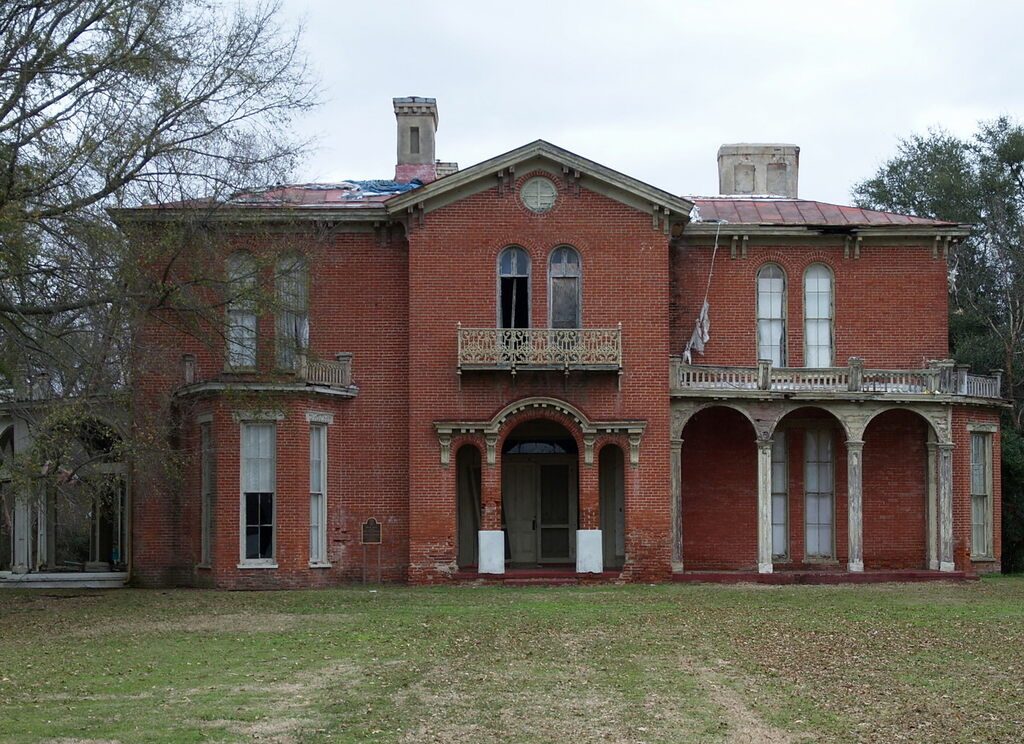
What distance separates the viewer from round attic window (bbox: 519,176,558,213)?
32250 millimetres

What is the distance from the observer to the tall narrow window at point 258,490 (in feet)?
101

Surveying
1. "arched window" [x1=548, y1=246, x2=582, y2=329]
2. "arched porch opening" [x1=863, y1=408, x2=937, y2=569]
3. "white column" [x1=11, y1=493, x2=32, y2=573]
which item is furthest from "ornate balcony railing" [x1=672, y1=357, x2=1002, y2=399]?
"white column" [x1=11, y1=493, x2=32, y2=573]

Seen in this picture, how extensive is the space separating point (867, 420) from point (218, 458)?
43.5 feet

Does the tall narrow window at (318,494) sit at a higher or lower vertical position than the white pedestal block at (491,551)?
higher

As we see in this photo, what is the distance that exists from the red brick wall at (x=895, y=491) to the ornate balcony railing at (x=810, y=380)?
109cm

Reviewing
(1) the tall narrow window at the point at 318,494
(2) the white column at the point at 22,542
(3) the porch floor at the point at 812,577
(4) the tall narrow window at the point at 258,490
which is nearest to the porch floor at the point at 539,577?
(3) the porch floor at the point at 812,577

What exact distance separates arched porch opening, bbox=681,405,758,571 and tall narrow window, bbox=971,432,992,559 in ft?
15.6

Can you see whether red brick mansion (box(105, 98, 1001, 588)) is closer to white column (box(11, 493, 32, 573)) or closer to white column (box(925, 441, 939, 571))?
white column (box(925, 441, 939, 571))

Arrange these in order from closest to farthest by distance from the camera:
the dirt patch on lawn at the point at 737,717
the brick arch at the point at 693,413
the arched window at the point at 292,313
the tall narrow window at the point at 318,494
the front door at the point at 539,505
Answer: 1. the dirt patch on lawn at the point at 737,717
2. the arched window at the point at 292,313
3. the tall narrow window at the point at 318,494
4. the brick arch at the point at 693,413
5. the front door at the point at 539,505

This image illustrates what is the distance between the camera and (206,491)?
103ft

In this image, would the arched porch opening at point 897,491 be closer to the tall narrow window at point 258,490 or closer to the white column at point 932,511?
the white column at point 932,511

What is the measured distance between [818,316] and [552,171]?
683cm

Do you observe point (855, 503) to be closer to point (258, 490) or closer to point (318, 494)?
point (318, 494)

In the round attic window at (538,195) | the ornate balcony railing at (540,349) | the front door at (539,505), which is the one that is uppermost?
A: the round attic window at (538,195)
